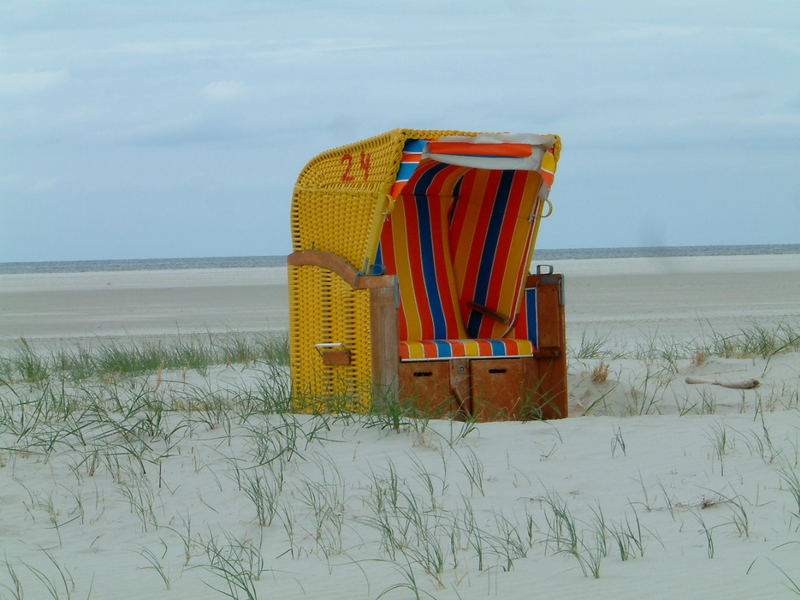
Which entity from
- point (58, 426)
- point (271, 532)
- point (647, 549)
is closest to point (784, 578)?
point (647, 549)

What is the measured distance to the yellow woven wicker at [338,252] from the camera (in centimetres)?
507

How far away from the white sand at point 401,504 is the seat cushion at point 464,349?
76 cm

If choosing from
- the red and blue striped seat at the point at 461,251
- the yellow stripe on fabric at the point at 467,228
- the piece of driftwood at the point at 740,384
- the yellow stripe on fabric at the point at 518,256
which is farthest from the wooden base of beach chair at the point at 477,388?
the piece of driftwood at the point at 740,384

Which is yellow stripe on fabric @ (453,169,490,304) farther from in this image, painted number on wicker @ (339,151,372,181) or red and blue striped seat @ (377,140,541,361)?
painted number on wicker @ (339,151,372,181)

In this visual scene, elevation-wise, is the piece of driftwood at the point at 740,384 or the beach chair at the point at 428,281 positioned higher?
Result: the beach chair at the point at 428,281

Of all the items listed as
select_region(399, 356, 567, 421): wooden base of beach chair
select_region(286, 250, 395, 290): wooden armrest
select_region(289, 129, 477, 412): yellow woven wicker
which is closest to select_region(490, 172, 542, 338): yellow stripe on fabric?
select_region(399, 356, 567, 421): wooden base of beach chair

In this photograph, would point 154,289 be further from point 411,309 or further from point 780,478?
point 780,478

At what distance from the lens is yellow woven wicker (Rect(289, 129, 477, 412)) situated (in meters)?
5.07

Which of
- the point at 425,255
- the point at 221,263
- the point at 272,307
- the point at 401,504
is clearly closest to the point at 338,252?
the point at 425,255

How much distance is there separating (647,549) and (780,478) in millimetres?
830

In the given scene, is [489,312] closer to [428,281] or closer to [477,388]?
[428,281]

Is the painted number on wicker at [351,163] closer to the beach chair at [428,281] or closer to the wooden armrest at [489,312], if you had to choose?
the beach chair at [428,281]

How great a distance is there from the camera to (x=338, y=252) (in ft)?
17.8

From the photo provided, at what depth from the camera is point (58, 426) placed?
4.70 m
